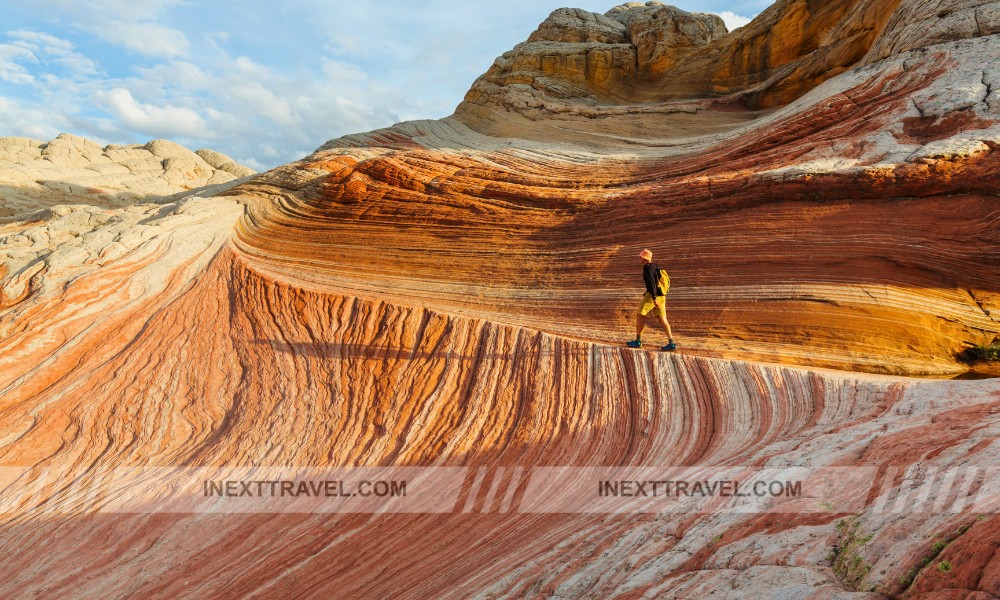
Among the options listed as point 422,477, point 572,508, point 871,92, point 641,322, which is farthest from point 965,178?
point 422,477

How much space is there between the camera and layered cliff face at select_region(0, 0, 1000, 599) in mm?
4703

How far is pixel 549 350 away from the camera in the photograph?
9609 millimetres

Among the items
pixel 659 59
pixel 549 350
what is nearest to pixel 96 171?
pixel 659 59

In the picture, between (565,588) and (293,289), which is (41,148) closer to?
(293,289)

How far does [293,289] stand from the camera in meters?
12.8

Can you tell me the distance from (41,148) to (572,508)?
52.2 meters

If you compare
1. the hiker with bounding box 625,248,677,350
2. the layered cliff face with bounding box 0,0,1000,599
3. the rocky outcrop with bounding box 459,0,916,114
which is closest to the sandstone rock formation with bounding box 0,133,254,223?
the rocky outcrop with bounding box 459,0,916,114

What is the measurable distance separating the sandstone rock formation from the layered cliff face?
2262 centimetres

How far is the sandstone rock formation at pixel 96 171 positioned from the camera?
36250 millimetres

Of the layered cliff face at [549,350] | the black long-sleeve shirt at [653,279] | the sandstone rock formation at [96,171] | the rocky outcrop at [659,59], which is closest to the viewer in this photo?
the layered cliff face at [549,350]

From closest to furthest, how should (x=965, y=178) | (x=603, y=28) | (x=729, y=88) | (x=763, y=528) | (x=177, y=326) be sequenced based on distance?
(x=763, y=528), (x=965, y=178), (x=177, y=326), (x=729, y=88), (x=603, y=28)

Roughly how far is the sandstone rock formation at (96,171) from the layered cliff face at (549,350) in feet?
74.2

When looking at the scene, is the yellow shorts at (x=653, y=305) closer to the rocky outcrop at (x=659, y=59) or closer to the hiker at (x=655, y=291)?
the hiker at (x=655, y=291)

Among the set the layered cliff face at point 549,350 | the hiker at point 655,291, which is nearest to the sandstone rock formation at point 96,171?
the layered cliff face at point 549,350
